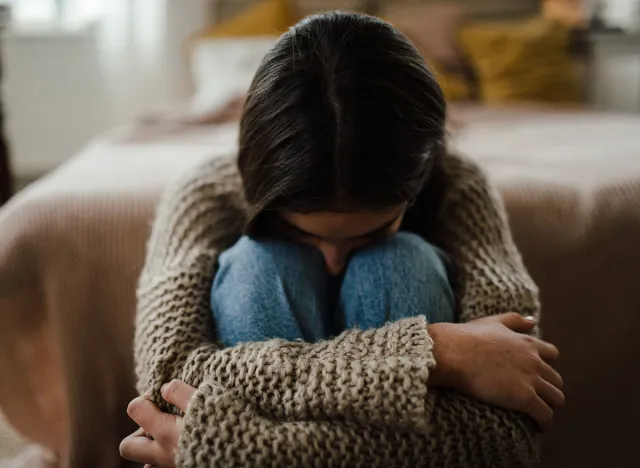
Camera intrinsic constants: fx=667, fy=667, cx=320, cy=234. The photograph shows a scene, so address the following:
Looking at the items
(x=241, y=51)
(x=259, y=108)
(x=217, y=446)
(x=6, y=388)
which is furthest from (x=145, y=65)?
(x=217, y=446)

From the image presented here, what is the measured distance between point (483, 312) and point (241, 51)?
1.62 meters

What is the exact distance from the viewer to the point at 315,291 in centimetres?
75

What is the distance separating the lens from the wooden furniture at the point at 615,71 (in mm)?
2424

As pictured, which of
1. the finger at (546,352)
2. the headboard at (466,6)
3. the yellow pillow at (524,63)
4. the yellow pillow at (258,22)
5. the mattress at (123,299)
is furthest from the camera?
the headboard at (466,6)

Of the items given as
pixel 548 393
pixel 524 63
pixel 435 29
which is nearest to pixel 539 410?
pixel 548 393

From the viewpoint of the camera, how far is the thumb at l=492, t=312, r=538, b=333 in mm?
721

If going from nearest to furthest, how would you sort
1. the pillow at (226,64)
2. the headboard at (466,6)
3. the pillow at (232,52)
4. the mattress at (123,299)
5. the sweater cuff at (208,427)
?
the sweater cuff at (208,427), the mattress at (123,299), the pillow at (232,52), the pillow at (226,64), the headboard at (466,6)

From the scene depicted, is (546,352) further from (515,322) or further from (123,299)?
(123,299)

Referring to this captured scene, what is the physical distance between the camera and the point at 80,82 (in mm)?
2516

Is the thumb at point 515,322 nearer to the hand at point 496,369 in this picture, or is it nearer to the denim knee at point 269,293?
the hand at point 496,369

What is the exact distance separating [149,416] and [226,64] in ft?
5.47

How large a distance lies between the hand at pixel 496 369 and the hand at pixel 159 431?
0.82ft

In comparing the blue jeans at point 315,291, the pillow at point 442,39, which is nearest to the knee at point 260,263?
the blue jeans at point 315,291

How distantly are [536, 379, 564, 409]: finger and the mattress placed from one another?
30 cm
